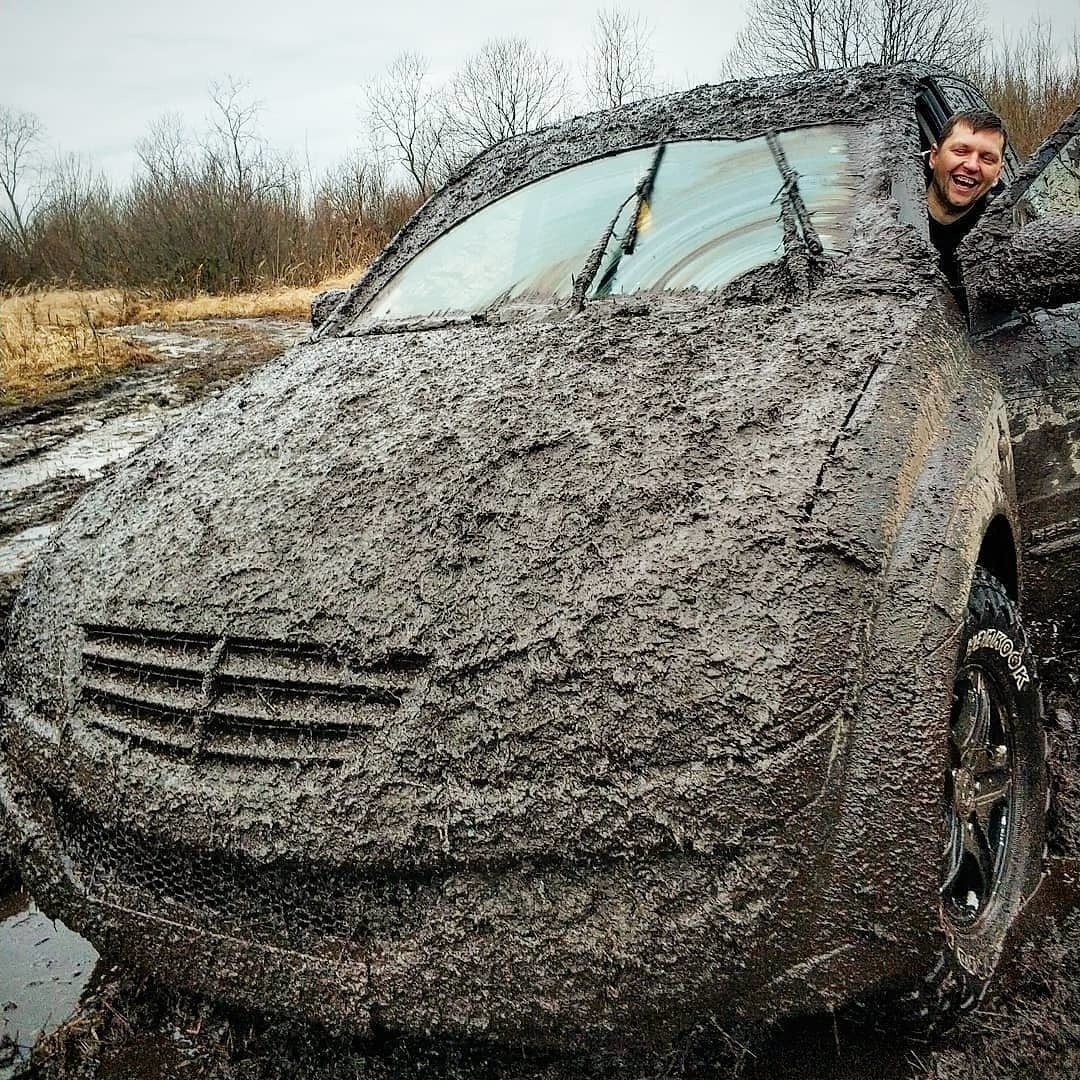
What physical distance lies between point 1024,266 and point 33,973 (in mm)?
2393

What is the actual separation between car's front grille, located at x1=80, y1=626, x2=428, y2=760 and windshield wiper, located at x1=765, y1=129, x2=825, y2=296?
115 centimetres

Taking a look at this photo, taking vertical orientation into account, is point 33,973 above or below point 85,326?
below

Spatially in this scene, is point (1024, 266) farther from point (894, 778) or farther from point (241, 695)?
point (241, 695)

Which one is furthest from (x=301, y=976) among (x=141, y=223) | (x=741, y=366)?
(x=141, y=223)

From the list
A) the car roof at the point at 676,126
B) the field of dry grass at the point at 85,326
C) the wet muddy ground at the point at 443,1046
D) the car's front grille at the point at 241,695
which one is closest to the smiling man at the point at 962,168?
the car roof at the point at 676,126

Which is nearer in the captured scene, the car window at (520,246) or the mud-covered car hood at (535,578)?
the mud-covered car hood at (535,578)

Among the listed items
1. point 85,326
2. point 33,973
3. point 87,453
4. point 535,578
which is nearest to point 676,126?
point 535,578

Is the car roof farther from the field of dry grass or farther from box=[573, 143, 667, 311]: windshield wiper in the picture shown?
the field of dry grass

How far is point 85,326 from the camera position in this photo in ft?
38.0

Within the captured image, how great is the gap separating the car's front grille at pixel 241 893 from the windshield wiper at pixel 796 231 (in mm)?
1354

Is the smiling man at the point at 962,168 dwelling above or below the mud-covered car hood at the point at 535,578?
above

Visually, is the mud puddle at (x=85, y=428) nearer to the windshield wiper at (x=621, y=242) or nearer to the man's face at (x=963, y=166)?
the windshield wiper at (x=621, y=242)

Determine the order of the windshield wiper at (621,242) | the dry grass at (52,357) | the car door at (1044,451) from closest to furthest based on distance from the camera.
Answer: the car door at (1044,451), the windshield wiper at (621,242), the dry grass at (52,357)

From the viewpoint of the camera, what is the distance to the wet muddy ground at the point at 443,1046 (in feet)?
3.76
